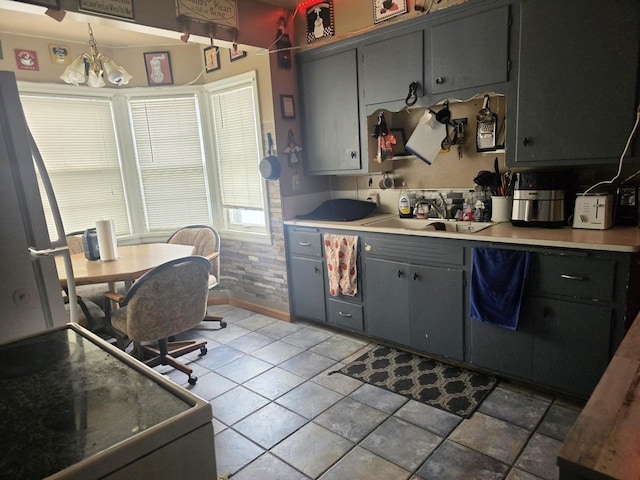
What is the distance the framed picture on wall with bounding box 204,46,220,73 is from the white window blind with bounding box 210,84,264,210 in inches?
9.1

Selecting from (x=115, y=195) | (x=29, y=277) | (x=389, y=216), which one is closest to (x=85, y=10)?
(x=29, y=277)

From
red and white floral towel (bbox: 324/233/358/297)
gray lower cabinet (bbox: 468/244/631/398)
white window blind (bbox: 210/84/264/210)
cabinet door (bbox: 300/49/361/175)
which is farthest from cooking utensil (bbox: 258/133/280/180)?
gray lower cabinet (bbox: 468/244/631/398)

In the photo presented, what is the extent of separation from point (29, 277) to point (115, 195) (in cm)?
295

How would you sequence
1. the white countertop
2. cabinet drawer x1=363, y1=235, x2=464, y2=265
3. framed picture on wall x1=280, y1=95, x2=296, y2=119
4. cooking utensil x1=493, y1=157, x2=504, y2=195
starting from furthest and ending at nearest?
framed picture on wall x1=280, y1=95, x2=296, y2=119 → cooking utensil x1=493, y1=157, x2=504, y2=195 → cabinet drawer x1=363, y1=235, x2=464, y2=265 → the white countertop

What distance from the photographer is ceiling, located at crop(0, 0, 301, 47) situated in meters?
2.88

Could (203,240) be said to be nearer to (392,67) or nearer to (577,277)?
(392,67)

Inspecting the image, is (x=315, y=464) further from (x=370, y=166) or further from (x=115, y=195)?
(x=115, y=195)

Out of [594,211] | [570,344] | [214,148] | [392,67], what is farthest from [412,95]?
[214,148]

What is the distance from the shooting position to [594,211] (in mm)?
2412

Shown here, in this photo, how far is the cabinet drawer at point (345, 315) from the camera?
3312 millimetres

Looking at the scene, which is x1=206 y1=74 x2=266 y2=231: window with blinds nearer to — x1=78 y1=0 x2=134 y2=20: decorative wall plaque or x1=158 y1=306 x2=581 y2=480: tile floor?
x1=78 y1=0 x2=134 y2=20: decorative wall plaque

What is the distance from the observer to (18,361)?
1.16m

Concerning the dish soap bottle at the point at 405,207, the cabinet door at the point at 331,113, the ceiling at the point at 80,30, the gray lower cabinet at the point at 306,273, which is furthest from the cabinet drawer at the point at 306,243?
the ceiling at the point at 80,30

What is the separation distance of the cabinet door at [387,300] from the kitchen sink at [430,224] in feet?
1.06
